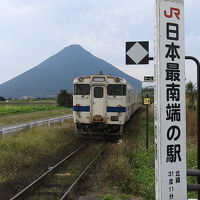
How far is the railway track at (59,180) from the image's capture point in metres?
8.16

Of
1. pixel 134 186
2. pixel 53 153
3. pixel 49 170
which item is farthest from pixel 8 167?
pixel 134 186

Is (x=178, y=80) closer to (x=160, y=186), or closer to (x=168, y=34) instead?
(x=168, y=34)

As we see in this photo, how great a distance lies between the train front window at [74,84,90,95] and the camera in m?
17.3

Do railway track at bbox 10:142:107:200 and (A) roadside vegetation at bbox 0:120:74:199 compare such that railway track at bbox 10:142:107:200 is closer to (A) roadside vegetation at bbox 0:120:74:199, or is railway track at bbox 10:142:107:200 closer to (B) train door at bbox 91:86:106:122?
(A) roadside vegetation at bbox 0:120:74:199

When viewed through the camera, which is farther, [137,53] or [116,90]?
[116,90]

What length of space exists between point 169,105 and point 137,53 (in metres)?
1.43

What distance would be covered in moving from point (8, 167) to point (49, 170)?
1.23 m

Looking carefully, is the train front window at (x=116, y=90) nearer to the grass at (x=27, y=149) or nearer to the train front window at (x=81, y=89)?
the train front window at (x=81, y=89)

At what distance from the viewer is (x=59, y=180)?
31.7 ft

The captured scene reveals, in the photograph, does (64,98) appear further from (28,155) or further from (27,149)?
(28,155)

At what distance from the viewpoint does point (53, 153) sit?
45.2 feet

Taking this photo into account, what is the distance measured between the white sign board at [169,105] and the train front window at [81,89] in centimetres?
1281

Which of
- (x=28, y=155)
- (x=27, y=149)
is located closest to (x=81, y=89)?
(x=27, y=149)

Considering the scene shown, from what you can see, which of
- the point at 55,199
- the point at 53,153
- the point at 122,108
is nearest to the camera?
the point at 55,199
